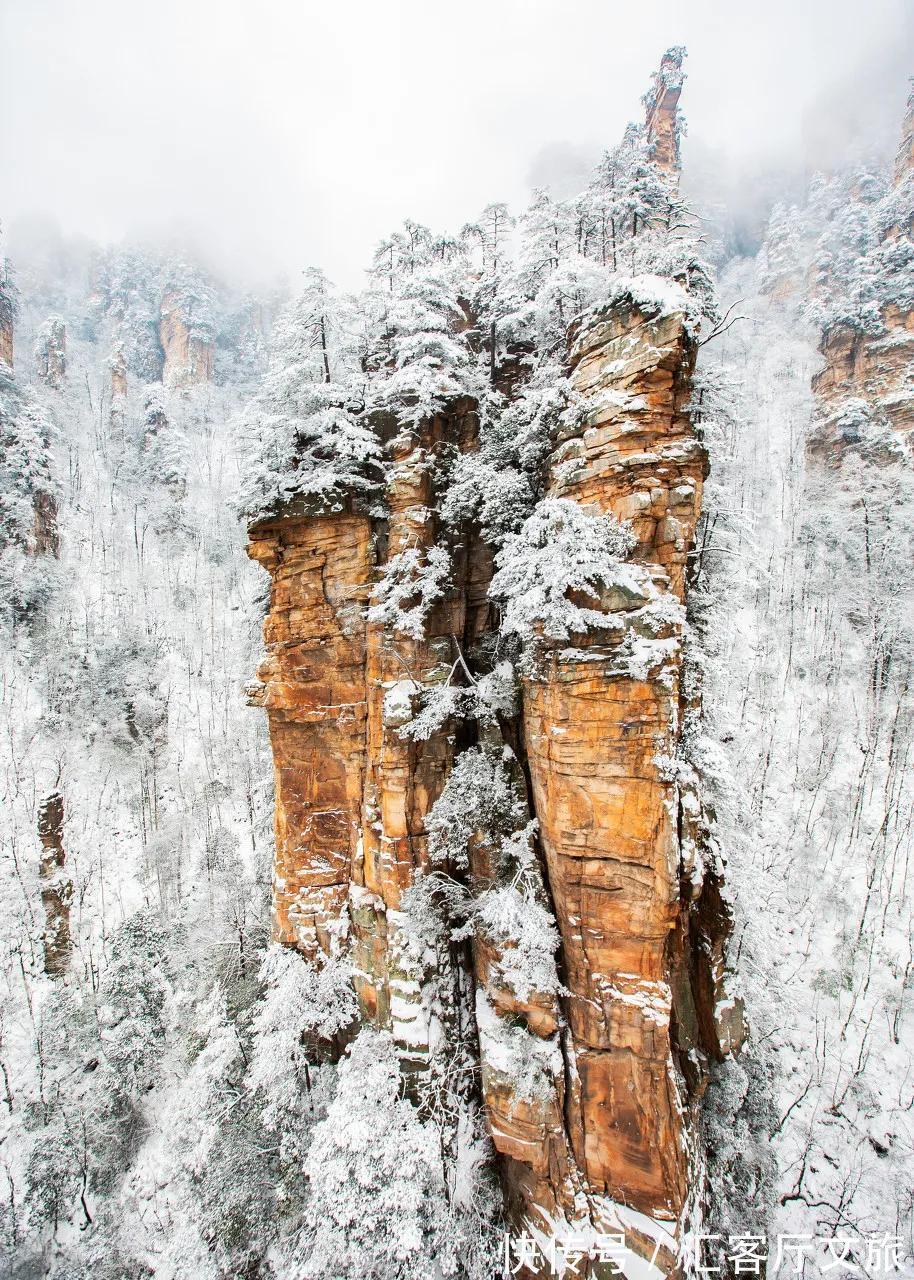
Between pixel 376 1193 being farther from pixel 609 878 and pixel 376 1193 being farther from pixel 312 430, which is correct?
pixel 312 430

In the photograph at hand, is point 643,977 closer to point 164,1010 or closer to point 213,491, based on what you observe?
point 164,1010

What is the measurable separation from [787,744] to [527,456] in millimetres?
18510

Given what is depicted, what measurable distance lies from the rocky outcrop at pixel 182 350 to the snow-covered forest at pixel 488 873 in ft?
133

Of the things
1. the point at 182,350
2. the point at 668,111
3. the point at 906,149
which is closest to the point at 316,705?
the point at 668,111

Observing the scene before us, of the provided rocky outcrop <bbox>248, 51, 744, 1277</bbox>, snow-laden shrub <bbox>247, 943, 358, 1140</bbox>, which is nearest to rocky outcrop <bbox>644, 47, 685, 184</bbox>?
rocky outcrop <bbox>248, 51, 744, 1277</bbox>

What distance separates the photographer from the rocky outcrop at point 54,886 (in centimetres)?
1980

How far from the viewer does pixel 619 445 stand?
9.56m

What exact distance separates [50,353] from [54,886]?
45.0 metres

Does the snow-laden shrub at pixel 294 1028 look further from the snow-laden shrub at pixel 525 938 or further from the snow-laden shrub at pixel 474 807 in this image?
the snow-laden shrub at pixel 525 938

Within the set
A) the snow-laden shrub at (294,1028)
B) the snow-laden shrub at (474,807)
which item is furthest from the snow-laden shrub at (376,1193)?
the snow-laden shrub at (474,807)

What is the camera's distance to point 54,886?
69.2 feet

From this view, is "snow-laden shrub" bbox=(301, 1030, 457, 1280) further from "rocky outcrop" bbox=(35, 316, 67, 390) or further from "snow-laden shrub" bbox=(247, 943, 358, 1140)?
"rocky outcrop" bbox=(35, 316, 67, 390)

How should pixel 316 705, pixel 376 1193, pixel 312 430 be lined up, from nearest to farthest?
pixel 376 1193, pixel 312 430, pixel 316 705

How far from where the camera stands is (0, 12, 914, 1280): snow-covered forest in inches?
372
